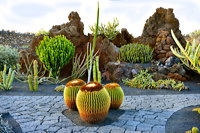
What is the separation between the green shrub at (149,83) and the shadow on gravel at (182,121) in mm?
3338

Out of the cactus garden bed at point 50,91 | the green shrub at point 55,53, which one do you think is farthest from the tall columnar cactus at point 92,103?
the green shrub at point 55,53

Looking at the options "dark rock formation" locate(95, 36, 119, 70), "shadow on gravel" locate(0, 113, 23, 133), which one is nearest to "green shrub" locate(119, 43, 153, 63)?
"dark rock formation" locate(95, 36, 119, 70)

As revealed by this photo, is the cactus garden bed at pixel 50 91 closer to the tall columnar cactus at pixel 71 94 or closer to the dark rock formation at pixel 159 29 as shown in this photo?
the tall columnar cactus at pixel 71 94

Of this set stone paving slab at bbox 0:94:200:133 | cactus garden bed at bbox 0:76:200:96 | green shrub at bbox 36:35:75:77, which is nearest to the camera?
stone paving slab at bbox 0:94:200:133

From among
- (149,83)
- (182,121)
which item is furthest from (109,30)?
(182,121)

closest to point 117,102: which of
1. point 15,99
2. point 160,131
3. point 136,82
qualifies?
point 160,131

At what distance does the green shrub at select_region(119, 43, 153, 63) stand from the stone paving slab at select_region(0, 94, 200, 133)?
500cm

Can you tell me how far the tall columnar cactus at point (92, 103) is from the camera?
16.4ft

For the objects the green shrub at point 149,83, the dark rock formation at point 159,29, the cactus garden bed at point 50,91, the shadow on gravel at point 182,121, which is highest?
the dark rock formation at point 159,29

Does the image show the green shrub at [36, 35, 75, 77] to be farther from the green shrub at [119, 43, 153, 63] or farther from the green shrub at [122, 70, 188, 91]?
the green shrub at [119, 43, 153, 63]

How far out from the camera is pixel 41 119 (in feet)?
17.8

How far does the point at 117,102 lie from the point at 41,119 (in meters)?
1.76

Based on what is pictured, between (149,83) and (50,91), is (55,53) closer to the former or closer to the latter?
(50,91)

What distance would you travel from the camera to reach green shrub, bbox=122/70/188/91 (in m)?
9.66
